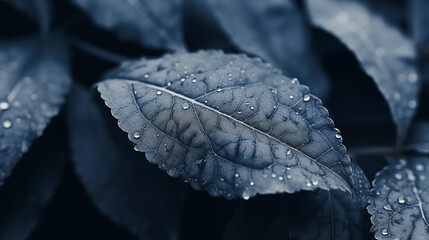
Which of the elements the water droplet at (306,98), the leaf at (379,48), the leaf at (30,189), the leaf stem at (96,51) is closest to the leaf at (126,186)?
the leaf at (30,189)

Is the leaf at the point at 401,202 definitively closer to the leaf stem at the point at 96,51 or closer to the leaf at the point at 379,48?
the leaf at the point at 379,48

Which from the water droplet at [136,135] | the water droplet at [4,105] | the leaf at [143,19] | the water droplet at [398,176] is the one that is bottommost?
the water droplet at [4,105]

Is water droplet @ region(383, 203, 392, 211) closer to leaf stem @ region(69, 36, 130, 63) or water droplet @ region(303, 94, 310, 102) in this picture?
water droplet @ region(303, 94, 310, 102)

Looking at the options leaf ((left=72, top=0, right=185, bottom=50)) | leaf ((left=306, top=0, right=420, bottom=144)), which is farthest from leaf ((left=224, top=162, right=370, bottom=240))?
leaf ((left=72, top=0, right=185, bottom=50))

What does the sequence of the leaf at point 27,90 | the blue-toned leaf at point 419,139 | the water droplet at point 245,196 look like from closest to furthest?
the water droplet at point 245,196
the leaf at point 27,90
the blue-toned leaf at point 419,139

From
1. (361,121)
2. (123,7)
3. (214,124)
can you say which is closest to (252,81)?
(214,124)

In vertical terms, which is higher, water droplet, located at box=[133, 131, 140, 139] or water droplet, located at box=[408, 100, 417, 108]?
water droplet, located at box=[408, 100, 417, 108]

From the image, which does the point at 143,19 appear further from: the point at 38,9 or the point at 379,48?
the point at 379,48
